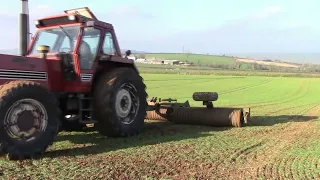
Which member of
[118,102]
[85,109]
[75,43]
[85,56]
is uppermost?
[75,43]

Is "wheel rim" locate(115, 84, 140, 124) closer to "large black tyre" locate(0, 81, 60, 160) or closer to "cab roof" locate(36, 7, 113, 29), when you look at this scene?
"cab roof" locate(36, 7, 113, 29)

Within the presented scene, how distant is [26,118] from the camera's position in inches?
267

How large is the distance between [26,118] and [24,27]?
286cm

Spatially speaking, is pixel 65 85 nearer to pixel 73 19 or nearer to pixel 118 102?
pixel 118 102

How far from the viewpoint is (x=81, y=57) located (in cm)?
845

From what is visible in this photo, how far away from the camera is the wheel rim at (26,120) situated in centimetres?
658

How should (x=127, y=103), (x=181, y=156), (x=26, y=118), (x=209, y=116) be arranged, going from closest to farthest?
(x=26, y=118) → (x=181, y=156) → (x=127, y=103) → (x=209, y=116)

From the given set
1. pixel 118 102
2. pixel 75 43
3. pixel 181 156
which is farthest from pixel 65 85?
pixel 181 156

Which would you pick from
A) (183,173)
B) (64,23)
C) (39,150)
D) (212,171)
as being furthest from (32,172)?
(64,23)

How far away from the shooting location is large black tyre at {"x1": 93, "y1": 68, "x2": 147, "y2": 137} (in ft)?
27.9

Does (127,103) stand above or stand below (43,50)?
below

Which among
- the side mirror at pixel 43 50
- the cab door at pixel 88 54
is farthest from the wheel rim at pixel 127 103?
the side mirror at pixel 43 50

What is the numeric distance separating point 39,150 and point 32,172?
1032mm

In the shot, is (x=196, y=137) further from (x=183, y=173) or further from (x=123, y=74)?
(x=183, y=173)
